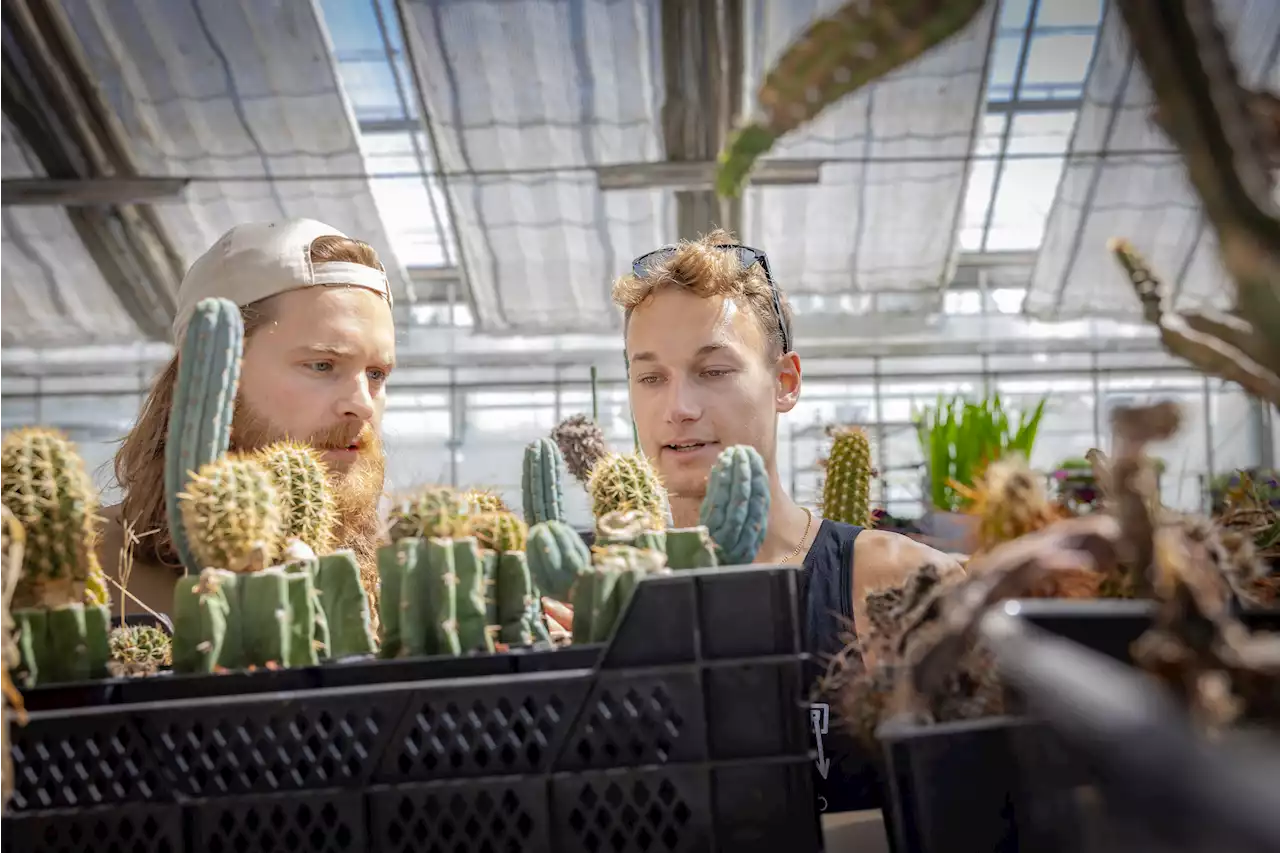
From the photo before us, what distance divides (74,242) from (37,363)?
7.17 feet

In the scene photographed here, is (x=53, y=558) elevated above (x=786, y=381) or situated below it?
below

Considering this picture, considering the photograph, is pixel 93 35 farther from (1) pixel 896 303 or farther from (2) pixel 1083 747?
(2) pixel 1083 747

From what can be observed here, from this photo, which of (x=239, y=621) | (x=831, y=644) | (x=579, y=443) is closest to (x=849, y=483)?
(x=579, y=443)

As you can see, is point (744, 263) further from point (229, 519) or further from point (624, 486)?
point (229, 519)

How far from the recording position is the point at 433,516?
31.5 inches

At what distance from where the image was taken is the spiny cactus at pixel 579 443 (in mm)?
3043

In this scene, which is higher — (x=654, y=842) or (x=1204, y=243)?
(x=1204, y=243)

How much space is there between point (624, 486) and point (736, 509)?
Result: 0.15 meters

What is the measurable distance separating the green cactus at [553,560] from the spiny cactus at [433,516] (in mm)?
55

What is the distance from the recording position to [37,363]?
8789 millimetres

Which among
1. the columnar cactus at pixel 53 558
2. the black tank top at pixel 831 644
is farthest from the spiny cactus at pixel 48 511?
the black tank top at pixel 831 644

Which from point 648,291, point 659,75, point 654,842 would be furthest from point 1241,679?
point 659,75

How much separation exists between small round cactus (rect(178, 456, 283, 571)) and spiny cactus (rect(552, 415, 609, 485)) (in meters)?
2.17

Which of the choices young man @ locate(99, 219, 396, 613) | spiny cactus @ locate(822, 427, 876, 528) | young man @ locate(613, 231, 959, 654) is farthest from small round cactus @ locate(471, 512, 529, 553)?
spiny cactus @ locate(822, 427, 876, 528)
